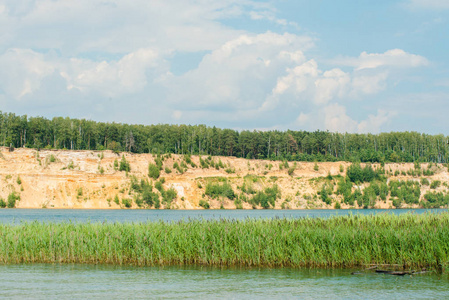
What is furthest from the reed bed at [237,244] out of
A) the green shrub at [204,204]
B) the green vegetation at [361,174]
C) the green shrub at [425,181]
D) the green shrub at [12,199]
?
the green shrub at [425,181]

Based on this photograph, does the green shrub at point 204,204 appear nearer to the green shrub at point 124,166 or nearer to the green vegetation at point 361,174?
the green shrub at point 124,166

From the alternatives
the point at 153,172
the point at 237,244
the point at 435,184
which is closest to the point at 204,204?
the point at 153,172

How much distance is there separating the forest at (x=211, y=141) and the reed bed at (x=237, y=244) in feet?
382

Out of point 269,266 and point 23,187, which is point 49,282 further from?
point 23,187

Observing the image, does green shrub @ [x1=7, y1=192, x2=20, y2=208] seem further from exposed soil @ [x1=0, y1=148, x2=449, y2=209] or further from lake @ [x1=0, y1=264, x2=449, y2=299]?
lake @ [x1=0, y1=264, x2=449, y2=299]

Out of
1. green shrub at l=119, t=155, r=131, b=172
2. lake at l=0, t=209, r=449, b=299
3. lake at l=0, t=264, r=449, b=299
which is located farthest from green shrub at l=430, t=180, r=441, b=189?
lake at l=0, t=264, r=449, b=299

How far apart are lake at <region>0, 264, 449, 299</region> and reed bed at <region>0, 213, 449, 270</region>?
0.88 meters

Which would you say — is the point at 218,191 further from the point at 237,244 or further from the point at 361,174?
the point at 237,244

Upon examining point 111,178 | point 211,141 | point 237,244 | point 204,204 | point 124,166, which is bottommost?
point 204,204

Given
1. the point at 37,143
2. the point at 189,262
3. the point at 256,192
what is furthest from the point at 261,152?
the point at 189,262

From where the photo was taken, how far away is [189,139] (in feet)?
576

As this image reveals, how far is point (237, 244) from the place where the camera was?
92.8ft

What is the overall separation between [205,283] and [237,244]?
4.76m

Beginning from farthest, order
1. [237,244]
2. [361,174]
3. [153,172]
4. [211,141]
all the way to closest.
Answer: [211,141]
[361,174]
[153,172]
[237,244]
